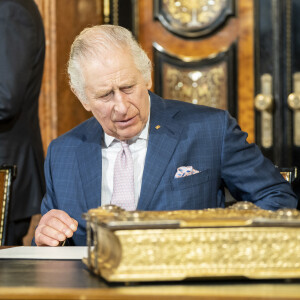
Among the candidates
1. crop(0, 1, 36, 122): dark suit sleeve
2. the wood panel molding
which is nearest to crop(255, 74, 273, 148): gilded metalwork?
the wood panel molding

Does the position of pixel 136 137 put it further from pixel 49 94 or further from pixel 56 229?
pixel 49 94

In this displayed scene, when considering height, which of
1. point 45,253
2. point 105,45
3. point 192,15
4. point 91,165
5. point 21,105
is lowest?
point 45,253

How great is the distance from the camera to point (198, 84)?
406 centimetres

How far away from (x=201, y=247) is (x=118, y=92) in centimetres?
90

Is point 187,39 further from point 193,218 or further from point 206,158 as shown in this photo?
point 193,218

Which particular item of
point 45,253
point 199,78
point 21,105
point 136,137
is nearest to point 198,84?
point 199,78

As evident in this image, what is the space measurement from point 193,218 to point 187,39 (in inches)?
124

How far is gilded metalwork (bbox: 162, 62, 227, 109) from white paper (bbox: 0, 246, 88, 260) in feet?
8.68

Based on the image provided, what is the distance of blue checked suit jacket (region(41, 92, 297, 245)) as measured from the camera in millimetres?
1867

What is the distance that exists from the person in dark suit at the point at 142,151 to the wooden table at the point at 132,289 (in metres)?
0.72

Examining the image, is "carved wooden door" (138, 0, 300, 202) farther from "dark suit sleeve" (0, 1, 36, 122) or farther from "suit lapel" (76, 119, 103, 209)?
"suit lapel" (76, 119, 103, 209)

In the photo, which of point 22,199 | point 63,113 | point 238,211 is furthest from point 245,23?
point 238,211

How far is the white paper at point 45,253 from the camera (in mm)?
1357

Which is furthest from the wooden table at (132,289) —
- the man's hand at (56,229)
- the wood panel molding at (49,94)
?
the wood panel molding at (49,94)
